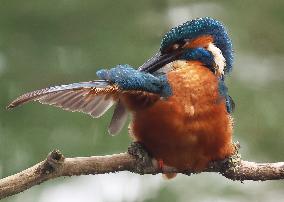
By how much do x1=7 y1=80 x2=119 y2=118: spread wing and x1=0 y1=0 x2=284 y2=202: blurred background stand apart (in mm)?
927

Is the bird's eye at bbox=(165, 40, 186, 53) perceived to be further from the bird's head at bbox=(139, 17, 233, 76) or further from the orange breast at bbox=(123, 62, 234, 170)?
the orange breast at bbox=(123, 62, 234, 170)

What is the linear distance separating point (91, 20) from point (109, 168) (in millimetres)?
1724

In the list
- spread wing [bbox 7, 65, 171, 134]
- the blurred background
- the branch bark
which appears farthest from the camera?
the blurred background

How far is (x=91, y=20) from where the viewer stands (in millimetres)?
4031

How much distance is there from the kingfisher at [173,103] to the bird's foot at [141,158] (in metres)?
0.03

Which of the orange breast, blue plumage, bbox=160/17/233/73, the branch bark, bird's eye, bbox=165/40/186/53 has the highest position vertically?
blue plumage, bbox=160/17/233/73

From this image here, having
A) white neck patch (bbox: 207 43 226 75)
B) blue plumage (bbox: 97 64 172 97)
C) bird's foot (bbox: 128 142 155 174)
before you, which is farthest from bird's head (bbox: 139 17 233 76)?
bird's foot (bbox: 128 142 155 174)

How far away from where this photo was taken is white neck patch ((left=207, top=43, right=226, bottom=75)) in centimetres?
272

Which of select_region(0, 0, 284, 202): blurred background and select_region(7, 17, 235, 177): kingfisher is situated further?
select_region(0, 0, 284, 202): blurred background

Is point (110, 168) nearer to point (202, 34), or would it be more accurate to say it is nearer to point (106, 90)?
point (106, 90)

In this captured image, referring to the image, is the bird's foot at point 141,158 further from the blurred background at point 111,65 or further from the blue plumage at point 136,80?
the blurred background at point 111,65

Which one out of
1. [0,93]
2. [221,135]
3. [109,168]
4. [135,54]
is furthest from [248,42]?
[109,168]

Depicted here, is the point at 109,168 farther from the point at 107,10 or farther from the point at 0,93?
the point at 107,10

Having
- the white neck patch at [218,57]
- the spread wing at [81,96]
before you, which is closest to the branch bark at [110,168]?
the spread wing at [81,96]
